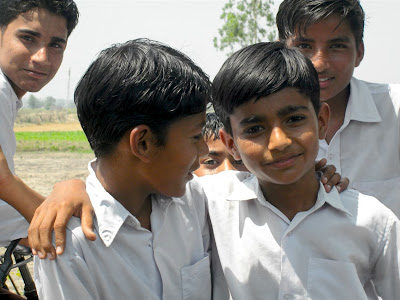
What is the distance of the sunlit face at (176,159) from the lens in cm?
181

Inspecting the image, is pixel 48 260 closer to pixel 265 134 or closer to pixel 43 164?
pixel 265 134

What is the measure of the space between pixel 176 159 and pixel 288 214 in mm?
495

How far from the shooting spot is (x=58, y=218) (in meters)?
1.64

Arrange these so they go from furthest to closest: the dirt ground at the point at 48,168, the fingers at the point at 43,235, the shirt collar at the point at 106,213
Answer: the dirt ground at the point at 48,168 < the shirt collar at the point at 106,213 < the fingers at the point at 43,235

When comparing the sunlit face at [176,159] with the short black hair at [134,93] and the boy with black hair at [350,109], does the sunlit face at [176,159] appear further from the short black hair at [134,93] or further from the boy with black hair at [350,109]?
the boy with black hair at [350,109]

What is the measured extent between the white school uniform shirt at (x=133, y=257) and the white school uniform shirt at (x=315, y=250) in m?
0.13

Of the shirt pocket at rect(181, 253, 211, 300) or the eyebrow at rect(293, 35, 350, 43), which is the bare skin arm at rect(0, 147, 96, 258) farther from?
the eyebrow at rect(293, 35, 350, 43)

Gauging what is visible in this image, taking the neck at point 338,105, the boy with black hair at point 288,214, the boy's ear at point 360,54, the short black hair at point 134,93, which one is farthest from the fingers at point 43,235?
the boy's ear at point 360,54

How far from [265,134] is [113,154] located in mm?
535

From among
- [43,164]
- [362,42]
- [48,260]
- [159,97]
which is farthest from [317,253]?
[43,164]

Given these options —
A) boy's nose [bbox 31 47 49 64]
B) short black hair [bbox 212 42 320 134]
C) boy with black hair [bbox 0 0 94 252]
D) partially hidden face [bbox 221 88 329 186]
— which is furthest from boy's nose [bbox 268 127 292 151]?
boy's nose [bbox 31 47 49 64]

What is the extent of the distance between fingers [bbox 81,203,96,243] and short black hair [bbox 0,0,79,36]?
1.66 metres

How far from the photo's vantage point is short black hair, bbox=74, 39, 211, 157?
1.75 metres

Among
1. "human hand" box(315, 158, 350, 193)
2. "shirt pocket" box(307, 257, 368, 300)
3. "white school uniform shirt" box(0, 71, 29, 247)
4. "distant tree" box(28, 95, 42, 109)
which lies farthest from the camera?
"distant tree" box(28, 95, 42, 109)
